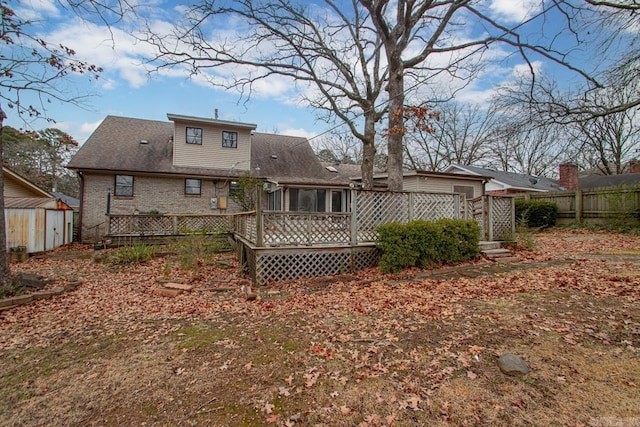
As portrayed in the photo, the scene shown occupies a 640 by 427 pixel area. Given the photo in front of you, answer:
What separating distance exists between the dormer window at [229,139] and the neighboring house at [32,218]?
299 inches

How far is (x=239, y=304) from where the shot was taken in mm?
5586

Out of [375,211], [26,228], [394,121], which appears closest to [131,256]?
[26,228]

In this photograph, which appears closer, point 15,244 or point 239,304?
point 239,304

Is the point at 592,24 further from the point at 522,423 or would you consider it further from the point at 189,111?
the point at 189,111

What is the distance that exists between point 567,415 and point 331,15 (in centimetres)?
1478

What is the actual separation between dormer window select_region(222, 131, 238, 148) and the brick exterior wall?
6.98 ft

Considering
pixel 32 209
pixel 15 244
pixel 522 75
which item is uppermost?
pixel 522 75

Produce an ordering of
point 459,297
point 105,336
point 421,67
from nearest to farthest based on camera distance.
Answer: point 105,336
point 459,297
point 421,67

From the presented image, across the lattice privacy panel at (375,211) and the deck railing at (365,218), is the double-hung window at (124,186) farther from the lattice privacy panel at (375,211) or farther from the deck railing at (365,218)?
the lattice privacy panel at (375,211)

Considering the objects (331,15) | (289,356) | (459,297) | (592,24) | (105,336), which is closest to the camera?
(289,356)

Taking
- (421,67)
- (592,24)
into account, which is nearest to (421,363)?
(592,24)

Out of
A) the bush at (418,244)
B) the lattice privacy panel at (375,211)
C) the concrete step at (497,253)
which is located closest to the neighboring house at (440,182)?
the concrete step at (497,253)

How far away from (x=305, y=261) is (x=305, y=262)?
1.0 inches

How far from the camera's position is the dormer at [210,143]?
51.1 ft
